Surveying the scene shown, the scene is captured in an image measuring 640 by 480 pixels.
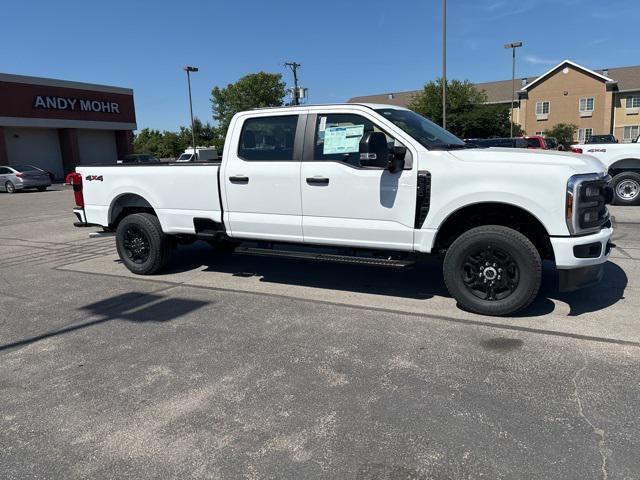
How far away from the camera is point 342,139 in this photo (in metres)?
5.61

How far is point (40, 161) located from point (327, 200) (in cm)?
3667

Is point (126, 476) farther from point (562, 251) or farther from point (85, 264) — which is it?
point (85, 264)

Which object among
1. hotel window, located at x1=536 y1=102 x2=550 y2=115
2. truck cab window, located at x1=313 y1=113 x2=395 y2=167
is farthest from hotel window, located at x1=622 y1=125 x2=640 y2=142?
truck cab window, located at x1=313 y1=113 x2=395 y2=167

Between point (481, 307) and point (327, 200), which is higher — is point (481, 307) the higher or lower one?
the lower one

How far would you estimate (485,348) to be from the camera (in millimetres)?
4359

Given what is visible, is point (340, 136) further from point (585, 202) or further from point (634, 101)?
point (634, 101)

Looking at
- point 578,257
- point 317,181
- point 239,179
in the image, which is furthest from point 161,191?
point 578,257

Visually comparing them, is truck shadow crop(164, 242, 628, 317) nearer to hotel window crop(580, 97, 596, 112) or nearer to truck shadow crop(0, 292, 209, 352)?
truck shadow crop(0, 292, 209, 352)

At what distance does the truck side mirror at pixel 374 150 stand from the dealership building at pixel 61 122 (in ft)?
114

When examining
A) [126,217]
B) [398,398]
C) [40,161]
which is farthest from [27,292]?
[40,161]

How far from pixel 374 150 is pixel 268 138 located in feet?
5.12

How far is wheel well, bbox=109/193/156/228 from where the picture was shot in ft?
23.5

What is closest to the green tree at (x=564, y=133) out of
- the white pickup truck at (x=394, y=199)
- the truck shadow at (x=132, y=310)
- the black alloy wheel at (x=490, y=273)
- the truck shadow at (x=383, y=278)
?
the truck shadow at (x=383, y=278)

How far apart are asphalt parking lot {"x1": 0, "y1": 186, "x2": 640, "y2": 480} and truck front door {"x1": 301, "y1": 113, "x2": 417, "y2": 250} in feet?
2.55
